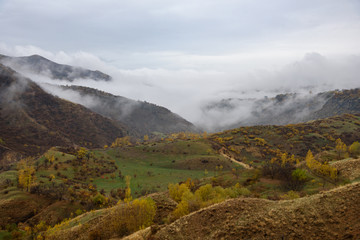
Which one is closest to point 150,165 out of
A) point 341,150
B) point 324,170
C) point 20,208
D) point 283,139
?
point 20,208

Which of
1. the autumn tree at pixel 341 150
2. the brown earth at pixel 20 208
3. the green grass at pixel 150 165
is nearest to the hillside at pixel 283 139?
the green grass at pixel 150 165

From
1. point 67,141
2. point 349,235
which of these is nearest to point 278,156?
point 349,235

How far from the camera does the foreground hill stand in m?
14.1

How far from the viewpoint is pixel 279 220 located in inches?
606

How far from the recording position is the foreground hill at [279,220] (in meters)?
14.1

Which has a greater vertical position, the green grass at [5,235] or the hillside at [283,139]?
the hillside at [283,139]

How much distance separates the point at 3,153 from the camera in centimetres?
14100

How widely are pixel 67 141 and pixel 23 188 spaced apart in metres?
149

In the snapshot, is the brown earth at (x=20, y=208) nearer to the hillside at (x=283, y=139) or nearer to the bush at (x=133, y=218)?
the bush at (x=133, y=218)

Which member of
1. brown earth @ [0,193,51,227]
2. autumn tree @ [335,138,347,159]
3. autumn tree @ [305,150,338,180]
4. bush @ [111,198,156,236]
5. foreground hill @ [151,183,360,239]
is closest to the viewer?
foreground hill @ [151,183,360,239]

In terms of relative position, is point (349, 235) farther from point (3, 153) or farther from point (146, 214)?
point (3, 153)

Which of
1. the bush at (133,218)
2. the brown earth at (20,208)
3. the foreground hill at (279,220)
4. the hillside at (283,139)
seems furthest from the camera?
the hillside at (283,139)

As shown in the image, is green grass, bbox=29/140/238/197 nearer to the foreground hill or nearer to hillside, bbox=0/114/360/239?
hillside, bbox=0/114/360/239

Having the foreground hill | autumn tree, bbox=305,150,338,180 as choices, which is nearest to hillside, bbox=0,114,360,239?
the foreground hill
